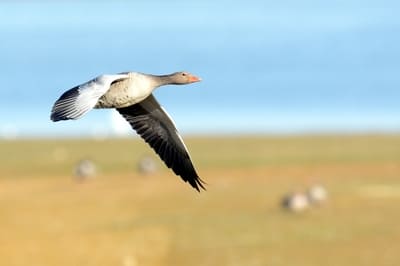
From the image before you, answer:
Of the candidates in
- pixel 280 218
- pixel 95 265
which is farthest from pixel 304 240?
pixel 95 265

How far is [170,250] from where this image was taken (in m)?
31.2

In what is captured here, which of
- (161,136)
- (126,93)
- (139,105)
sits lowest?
(161,136)

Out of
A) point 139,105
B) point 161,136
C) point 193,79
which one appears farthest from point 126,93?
point 161,136

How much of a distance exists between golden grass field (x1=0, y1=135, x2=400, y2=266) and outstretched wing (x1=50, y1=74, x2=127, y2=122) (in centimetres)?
1290

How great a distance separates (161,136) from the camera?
19.5 meters

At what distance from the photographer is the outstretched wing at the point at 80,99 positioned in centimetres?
1582

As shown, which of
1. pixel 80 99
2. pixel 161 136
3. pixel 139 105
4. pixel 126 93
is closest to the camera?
pixel 80 99

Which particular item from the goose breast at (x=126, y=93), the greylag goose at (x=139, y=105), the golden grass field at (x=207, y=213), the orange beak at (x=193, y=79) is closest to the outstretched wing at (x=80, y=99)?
the greylag goose at (x=139, y=105)

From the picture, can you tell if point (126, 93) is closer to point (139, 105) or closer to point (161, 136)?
point (139, 105)

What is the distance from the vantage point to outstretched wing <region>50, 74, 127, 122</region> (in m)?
15.8

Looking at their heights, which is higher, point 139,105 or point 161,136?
point 139,105

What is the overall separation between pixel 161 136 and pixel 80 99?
11.0ft

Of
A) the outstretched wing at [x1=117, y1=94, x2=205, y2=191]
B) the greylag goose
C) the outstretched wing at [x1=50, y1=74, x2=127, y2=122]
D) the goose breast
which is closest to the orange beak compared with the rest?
the greylag goose

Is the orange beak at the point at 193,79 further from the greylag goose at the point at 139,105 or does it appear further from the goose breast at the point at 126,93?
the goose breast at the point at 126,93
